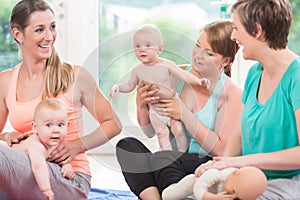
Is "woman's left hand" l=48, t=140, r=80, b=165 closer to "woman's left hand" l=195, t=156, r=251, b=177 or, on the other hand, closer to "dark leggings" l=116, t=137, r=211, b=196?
"dark leggings" l=116, t=137, r=211, b=196

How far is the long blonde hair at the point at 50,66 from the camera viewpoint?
6.77 ft

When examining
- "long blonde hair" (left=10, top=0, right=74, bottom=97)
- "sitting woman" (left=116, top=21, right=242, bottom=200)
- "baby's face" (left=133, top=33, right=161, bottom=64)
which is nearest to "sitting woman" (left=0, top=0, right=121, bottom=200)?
"long blonde hair" (left=10, top=0, right=74, bottom=97)

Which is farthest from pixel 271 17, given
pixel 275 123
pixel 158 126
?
pixel 158 126

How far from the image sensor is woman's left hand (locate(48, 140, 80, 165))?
6.57ft

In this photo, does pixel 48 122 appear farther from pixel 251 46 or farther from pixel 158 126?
pixel 251 46

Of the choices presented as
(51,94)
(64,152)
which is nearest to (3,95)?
(51,94)

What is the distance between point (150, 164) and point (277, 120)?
443 millimetres

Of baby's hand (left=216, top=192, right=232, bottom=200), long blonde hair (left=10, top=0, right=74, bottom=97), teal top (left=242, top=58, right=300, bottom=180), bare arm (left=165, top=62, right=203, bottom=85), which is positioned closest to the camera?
baby's hand (left=216, top=192, right=232, bottom=200)

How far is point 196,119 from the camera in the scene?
197 cm

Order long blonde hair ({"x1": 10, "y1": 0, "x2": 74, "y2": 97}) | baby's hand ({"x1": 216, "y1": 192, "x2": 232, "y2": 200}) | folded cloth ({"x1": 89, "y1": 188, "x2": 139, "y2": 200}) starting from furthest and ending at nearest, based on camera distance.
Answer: folded cloth ({"x1": 89, "y1": 188, "x2": 139, "y2": 200}) < long blonde hair ({"x1": 10, "y1": 0, "x2": 74, "y2": 97}) < baby's hand ({"x1": 216, "y1": 192, "x2": 232, "y2": 200})

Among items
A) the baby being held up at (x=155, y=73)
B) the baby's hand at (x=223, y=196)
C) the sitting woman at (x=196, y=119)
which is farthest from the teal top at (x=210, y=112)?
the baby's hand at (x=223, y=196)

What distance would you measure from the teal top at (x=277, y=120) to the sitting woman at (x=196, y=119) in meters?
0.16

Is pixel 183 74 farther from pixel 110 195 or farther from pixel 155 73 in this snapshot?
pixel 110 195

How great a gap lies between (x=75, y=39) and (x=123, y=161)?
1301 millimetres
